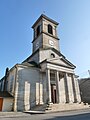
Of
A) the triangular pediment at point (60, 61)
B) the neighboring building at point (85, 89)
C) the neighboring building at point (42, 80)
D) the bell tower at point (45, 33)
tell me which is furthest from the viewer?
the neighboring building at point (85, 89)

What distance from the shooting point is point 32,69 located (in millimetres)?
19797

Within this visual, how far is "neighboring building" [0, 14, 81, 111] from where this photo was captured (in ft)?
57.6

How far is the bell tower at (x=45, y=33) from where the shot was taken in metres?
25.0

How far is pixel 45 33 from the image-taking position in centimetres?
2544

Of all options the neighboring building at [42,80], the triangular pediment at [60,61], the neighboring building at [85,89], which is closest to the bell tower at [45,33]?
the neighboring building at [42,80]

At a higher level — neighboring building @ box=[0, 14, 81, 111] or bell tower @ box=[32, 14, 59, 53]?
bell tower @ box=[32, 14, 59, 53]

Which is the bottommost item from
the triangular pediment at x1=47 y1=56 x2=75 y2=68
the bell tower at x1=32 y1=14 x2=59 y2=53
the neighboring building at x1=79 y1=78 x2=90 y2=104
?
the neighboring building at x1=79 y1=78 x2=90 y2=104

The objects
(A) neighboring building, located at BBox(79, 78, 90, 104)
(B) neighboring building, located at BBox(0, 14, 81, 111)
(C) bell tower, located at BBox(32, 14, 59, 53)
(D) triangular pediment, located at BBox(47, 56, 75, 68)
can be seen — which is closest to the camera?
(B) neighboring building, located at BBox(0, 14, 81, 111)

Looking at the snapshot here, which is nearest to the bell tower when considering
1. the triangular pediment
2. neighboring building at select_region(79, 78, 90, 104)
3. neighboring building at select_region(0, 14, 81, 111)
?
neighboring building at select_region(0, 14, 81, 111)

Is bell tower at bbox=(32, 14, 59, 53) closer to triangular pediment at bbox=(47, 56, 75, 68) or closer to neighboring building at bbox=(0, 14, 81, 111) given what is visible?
neighboring building at bbox=(0, 14, 81, 111)

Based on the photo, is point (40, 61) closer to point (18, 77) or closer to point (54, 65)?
point (54, 65)

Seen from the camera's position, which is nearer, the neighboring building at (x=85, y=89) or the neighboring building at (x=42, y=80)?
the neighboring building at (x=42, y=80)

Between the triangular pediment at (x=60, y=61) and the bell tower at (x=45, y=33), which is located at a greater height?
the bell tower at (x=45, y=33)

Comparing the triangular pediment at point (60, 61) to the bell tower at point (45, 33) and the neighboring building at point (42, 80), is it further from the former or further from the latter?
the bell tower at point (45, 33)
